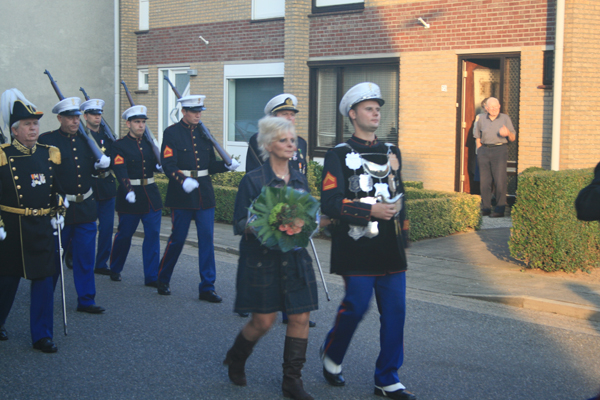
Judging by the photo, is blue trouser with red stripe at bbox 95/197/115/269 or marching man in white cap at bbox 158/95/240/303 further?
blue trouser with red stripe at bbox 95/197/115/269

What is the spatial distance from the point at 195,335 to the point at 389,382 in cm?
211

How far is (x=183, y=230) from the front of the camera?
764cm

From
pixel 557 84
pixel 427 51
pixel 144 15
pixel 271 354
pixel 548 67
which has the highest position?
pixel 144 15

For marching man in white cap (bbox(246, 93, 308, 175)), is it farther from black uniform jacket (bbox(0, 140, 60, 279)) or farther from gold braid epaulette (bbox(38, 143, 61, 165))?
black uniform jacket (bbox(0, 140, 60, 279))

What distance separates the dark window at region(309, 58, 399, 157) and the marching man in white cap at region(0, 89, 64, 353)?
1003 cm

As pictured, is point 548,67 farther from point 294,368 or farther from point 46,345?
point 46,345

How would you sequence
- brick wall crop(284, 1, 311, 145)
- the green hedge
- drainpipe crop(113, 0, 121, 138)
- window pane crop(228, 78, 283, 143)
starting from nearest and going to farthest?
1. the green hedge
2. brick wall crop(284, 1, 311, 145)
3. window pane crop(228, 78, 283, 143)
4. drainpipe crop(113, 0, 121, 138)

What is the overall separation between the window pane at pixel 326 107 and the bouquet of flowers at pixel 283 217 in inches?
464

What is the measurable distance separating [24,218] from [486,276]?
5.09m

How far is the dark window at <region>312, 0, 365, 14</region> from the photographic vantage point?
15250 millimetres

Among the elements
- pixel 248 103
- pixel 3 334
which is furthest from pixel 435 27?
pixel 3 334

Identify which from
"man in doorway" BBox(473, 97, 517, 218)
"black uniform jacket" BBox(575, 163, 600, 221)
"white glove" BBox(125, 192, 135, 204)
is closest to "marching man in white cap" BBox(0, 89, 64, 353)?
"white glove" BBox(125, 192, 135, 204)

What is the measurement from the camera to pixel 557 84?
11.9 metres

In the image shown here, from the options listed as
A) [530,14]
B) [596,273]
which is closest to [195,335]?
[596,273]
